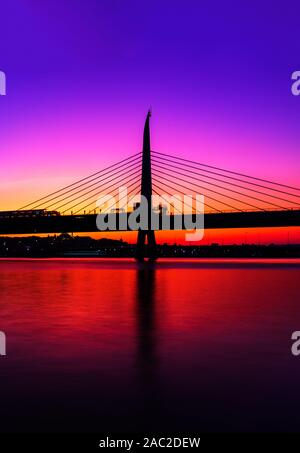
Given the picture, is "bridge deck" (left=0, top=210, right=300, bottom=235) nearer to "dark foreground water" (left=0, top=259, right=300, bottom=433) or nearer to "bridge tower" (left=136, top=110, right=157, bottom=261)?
"bridge tower" (left=136, top=110, right=157, bottom=261)

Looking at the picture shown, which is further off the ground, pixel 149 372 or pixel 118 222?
pixel 118 222

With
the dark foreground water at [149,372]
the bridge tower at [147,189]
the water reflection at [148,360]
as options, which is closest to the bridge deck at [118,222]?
the bridge tower at [147,189]

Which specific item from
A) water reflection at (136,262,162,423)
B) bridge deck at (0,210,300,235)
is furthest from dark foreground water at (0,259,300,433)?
bridge deck at (0,210,300,235)

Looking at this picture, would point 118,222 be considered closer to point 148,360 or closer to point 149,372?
point 148,360

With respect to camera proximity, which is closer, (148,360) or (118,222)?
(148,360)

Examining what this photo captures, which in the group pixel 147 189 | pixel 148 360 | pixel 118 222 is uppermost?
pixel 147 189

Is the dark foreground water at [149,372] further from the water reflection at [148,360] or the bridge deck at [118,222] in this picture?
the bridge deck at [118,222]

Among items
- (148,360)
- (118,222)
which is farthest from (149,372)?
(118,222)

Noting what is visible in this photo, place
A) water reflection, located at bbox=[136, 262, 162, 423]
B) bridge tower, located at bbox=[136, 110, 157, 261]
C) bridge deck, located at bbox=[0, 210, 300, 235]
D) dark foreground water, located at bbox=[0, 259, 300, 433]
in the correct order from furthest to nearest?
bridge tower, located at bbox=[136, 110, 157, 261] → bridge deck, located at bbox=[0, 210, 300, 235] → water reflection, located at bbox=[136, 262, 162, 423] → dark foreground water, located at bbox=[0, 259, 300, 433]

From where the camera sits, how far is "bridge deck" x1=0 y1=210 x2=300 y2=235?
2596 inches

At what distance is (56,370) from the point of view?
8.82m

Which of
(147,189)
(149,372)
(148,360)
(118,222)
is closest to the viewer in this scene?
(149,372)

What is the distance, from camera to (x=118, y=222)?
74250 mm

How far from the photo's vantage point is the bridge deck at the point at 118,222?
65938 millimetres
